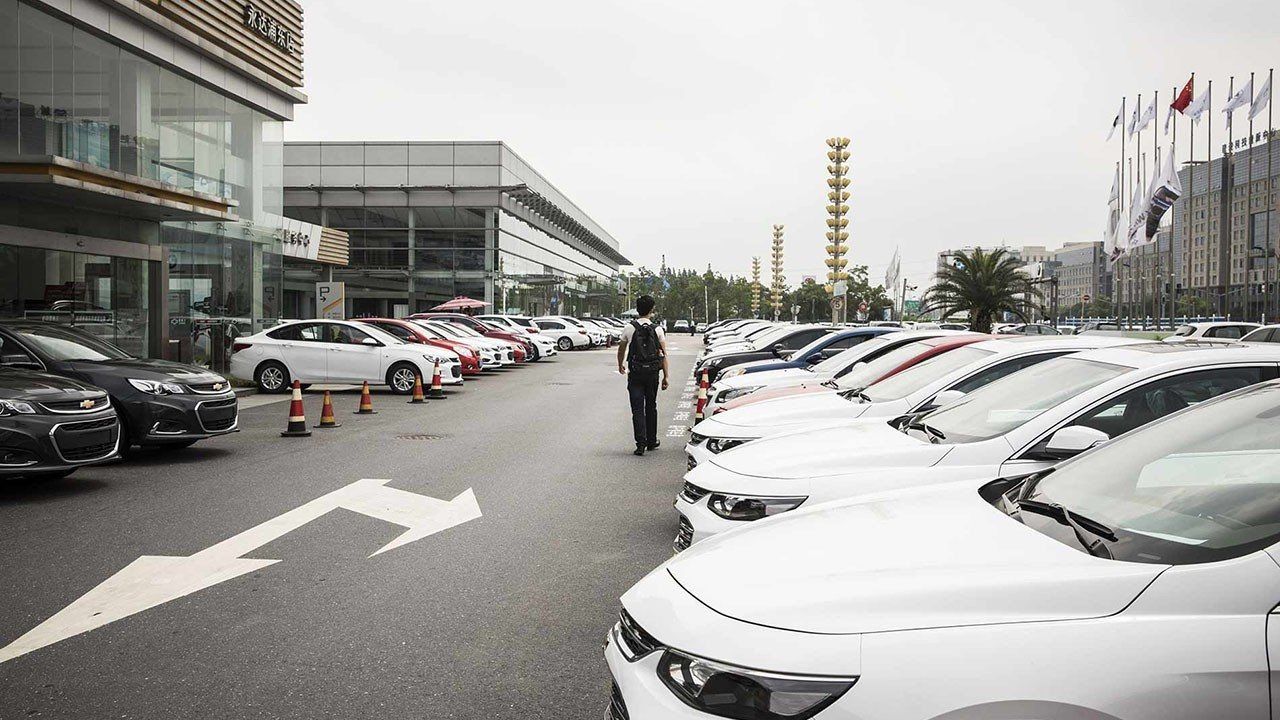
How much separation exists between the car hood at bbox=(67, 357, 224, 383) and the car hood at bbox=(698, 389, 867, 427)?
6.56 metres

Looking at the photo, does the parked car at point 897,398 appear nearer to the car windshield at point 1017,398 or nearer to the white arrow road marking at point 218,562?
the car windshield at point 1017,398

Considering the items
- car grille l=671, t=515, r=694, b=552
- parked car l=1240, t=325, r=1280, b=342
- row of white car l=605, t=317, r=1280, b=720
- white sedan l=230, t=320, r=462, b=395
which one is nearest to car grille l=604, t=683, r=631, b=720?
row of white car l=605, t=317, r=1280, b=720

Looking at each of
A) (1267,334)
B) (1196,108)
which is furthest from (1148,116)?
(1267,334)

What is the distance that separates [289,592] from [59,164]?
15.7 metres

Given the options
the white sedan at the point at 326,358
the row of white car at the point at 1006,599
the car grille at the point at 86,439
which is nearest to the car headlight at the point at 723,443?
the row of white car at the point at 1006,599

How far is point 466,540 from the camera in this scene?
715cm

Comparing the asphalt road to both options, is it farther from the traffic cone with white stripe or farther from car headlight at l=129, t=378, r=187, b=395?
the traffic cone with white stripe

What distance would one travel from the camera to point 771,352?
18.1 m

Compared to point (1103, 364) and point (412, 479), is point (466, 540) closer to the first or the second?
point (412, 479)

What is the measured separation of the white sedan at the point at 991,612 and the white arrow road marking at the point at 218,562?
3.64m

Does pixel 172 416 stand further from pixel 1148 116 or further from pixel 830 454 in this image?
pixel 1148 116

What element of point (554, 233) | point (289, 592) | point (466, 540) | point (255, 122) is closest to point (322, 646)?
point (289, 592)

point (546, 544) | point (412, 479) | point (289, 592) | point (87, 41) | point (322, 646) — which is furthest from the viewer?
point (87, 41)

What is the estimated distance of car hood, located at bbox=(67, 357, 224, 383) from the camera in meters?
10.7
